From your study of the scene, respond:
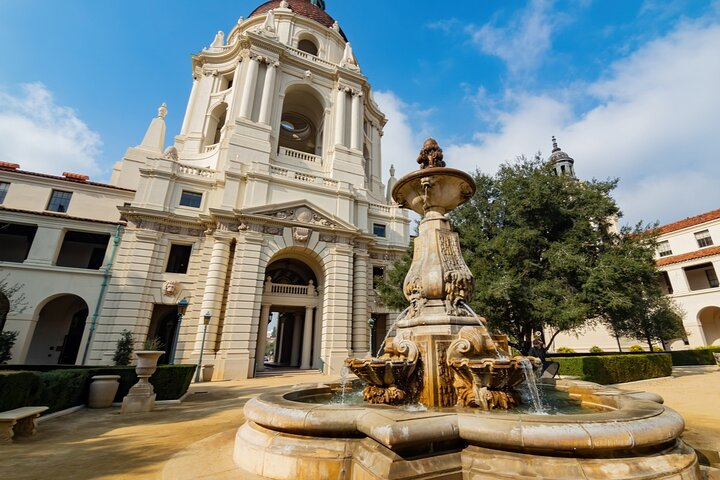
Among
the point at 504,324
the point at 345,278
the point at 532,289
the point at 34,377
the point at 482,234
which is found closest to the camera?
the point at 34,377

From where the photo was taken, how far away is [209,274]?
1945cm

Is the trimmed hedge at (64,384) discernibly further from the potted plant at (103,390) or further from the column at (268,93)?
the column at (268,93)

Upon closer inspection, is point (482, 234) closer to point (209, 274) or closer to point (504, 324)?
point (504, 324)

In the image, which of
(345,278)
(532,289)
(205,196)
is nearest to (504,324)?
(532,289)

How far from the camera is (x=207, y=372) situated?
17.3 metres

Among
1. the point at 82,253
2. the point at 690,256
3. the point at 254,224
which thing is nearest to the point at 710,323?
the point at 690,256

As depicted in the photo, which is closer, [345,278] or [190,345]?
[190,345]

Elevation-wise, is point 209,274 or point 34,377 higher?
point 209,274

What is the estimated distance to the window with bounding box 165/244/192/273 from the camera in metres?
20.7

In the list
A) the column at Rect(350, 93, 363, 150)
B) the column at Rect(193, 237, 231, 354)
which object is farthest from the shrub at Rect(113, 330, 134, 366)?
the column at Rect(350, 93, 363, 150)

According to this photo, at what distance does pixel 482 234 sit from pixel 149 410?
1556 centimetres

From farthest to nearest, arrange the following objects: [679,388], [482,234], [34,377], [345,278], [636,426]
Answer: [345,278], [482,234], [679,388], [34,377], [636,426]

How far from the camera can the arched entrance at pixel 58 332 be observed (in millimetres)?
21438

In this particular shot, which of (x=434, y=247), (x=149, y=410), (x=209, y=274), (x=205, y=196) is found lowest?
(x=149, y=410)
